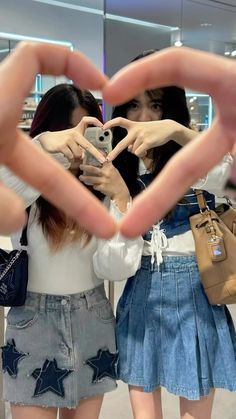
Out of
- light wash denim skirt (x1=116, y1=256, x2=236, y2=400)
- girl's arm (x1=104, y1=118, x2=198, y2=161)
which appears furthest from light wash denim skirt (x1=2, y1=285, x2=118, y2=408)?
girl's arm (x1=104, y1=118, x2=198, y2=161)

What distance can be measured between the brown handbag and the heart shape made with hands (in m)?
0.74

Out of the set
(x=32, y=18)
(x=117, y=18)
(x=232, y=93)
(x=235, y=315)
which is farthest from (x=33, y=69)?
(x=32, y=18)

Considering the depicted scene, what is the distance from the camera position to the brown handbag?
1.06 metres

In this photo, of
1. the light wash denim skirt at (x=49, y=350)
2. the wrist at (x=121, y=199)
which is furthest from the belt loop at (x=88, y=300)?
the wrist at (x=121, y=199)

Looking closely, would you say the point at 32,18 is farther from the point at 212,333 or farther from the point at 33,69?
the point at 33,69

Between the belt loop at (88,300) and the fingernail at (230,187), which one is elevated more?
the fingernail at (230,187)

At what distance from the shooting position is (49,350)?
1043mm

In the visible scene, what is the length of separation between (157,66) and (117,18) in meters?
4.19

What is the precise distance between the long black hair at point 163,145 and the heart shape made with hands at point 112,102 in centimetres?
77

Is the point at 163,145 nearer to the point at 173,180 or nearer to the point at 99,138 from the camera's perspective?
the point at 99,138

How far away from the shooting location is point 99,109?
111 centimetres

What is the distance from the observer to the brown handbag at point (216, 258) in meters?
1.06

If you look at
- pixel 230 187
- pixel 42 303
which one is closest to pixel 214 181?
pixel 42 303

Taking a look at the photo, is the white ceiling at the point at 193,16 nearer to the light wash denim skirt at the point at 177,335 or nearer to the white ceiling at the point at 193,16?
the white ceiling at the point at 193,16
